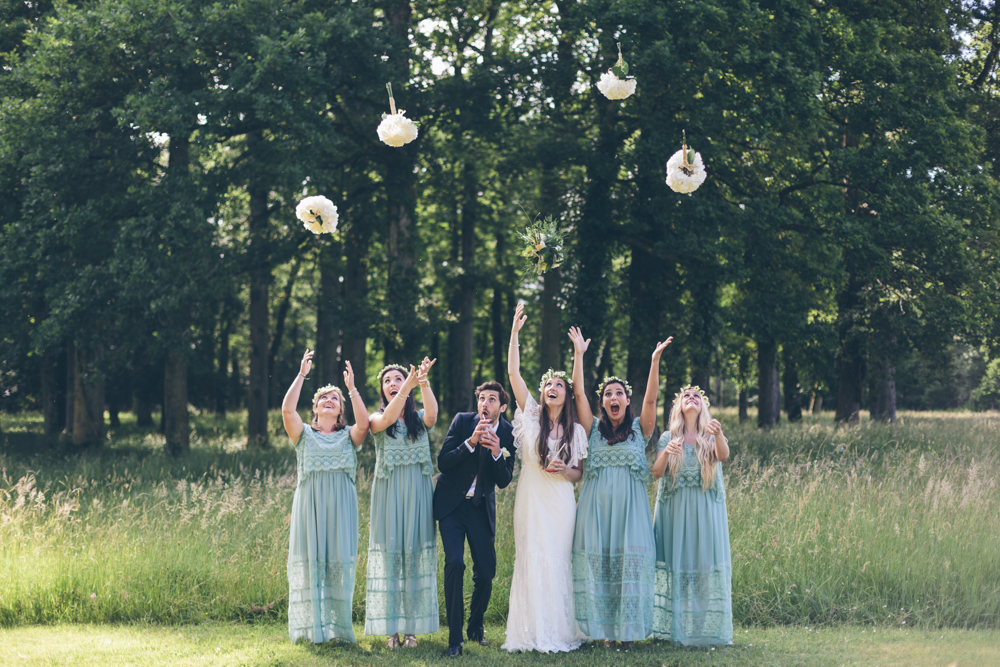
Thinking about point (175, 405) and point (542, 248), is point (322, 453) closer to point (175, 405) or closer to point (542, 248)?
point (542, 248)

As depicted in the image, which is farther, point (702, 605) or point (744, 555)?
point (744, 555)

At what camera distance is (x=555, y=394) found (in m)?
6.80

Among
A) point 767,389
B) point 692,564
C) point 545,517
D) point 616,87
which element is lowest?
point 692,564

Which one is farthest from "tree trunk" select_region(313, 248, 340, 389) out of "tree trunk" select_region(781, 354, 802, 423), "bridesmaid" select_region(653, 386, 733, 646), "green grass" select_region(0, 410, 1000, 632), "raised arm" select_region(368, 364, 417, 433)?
"tree trunk" select_region(781, 354, 802, 423)

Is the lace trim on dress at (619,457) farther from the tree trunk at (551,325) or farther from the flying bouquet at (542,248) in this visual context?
the tree trunk at (551,325)

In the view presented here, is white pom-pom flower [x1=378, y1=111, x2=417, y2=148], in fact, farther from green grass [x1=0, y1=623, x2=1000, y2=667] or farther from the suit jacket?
green grass [x1=0, y1=623, x2=1000, y2=667]

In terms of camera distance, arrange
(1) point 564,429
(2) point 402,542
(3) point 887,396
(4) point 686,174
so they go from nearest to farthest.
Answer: (1) point 564,429, (2) point 402,542, (4) point 686,174, (3) point 887,396

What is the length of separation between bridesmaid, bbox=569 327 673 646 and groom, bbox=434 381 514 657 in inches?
26.8

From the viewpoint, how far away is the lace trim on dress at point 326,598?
6.82 meters

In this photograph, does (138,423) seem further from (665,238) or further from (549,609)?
(549,609)

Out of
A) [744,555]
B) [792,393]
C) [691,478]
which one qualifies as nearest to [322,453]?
[691,478]

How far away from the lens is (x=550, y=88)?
18.5 metres

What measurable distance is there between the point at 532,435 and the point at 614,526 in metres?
0.98

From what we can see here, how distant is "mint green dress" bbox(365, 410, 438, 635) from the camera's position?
6.87m
